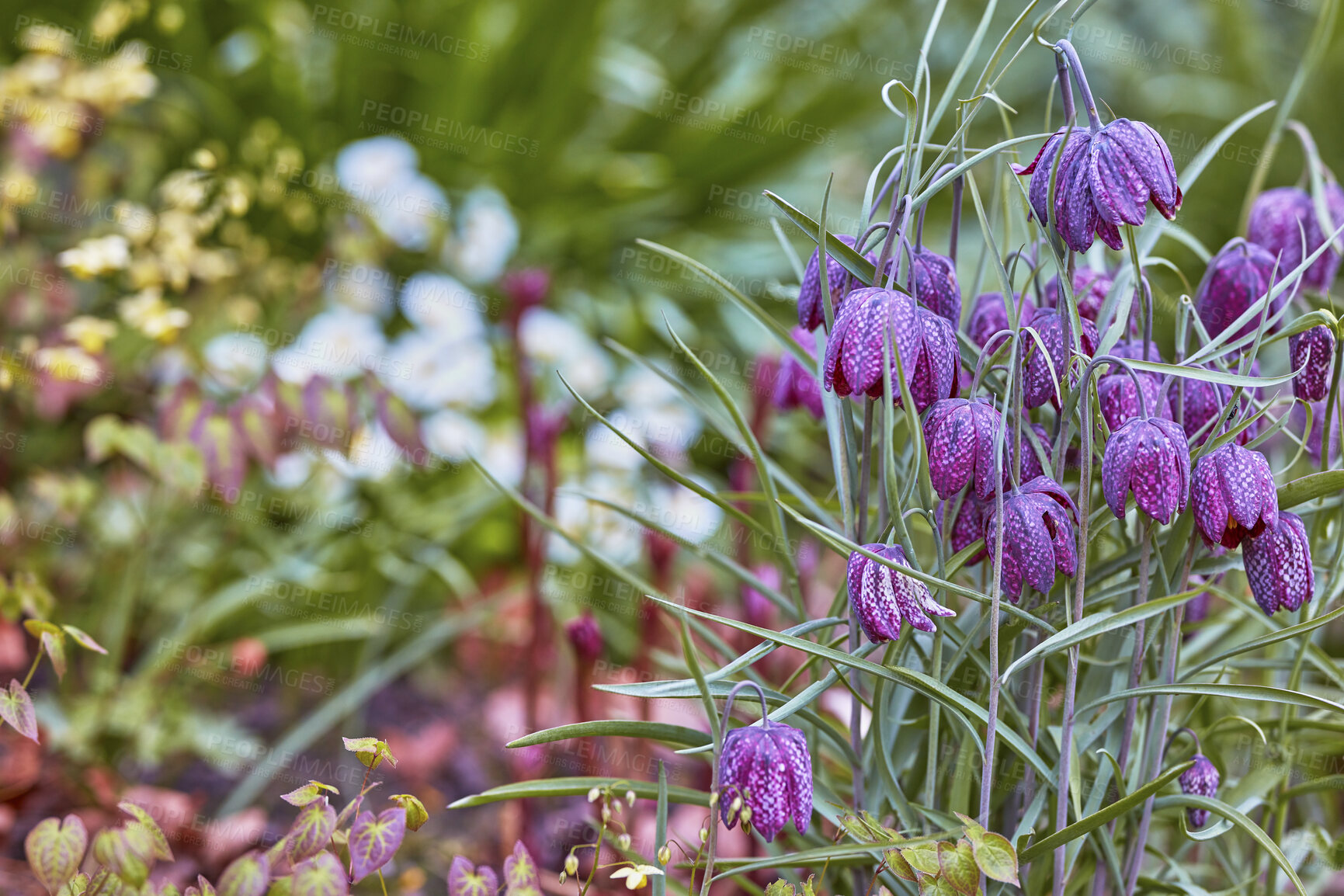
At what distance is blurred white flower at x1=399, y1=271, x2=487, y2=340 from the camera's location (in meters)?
1.82

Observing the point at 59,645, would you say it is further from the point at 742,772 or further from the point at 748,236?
the point at 748,236

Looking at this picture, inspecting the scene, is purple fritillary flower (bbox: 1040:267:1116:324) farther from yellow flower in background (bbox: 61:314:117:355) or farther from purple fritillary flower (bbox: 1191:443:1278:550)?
yellow flower in background (bbox: 61:314:117:355)

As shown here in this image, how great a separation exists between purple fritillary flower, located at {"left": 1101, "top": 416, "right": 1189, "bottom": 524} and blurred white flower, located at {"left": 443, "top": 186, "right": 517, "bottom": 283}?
160 centimetres

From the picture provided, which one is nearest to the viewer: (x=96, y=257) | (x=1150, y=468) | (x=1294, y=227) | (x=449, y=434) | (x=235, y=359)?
(x=1150, y=468)

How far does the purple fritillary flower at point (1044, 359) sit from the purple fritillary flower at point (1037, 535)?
58 mm

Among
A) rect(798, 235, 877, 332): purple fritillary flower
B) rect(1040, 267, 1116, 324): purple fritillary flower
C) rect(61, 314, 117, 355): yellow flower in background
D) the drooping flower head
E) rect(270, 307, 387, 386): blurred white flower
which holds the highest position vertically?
rect(1040, 267, 1116, 324): purple fritillary flower

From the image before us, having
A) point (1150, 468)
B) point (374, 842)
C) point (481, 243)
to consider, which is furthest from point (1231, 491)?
point (481, 243)

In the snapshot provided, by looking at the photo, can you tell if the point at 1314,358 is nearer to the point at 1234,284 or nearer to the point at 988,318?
the point at 1234,284

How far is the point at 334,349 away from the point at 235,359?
5.8 inches

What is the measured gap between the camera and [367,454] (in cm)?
163

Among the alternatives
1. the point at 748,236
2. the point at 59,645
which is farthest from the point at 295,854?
the point at 748,236

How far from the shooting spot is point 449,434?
5.52ft

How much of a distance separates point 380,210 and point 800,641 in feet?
4.88

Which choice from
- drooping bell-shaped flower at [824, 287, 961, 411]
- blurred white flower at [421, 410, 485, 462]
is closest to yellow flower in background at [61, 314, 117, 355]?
blurred white flower at [421, 410, 485, 462]
